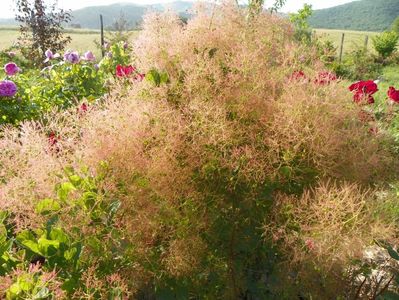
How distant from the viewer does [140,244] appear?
1.27m

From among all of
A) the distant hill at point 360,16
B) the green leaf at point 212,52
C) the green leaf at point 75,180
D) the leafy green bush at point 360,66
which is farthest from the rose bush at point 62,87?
the distant hill at point 360,16

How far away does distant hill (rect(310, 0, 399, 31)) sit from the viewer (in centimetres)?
6956

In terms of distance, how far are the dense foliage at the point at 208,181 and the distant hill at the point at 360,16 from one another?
70366 millimetres

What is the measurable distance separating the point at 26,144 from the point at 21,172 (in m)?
0.09

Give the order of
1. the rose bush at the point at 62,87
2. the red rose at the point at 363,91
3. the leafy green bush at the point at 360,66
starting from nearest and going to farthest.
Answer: the red rose at the point at 363,91, the rose bush at the point at 62,87, the leafy green bush at the point at 360,66

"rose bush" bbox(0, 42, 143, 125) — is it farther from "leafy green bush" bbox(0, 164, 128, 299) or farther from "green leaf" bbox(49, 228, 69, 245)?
"green leaf" bbox(49, 228, 69, 245)

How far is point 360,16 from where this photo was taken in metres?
74.9

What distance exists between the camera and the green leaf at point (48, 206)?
1137 mm

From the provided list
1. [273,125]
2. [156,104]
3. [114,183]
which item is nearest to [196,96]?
[156,104]

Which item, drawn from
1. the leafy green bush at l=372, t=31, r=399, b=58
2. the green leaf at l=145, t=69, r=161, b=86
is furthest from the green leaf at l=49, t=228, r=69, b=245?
the leafy green bush at l=372, t=31, r=399, b=58

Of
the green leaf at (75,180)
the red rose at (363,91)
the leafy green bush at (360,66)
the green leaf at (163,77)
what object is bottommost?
the leafy green bush at (360,66)

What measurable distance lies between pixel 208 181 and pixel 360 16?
8218cm

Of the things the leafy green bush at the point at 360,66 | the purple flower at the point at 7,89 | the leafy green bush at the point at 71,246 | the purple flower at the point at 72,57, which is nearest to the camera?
the leafy green bush at the point at 71,246

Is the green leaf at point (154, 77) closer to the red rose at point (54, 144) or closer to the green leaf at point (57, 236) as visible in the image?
the red rose at point (54, 144)
